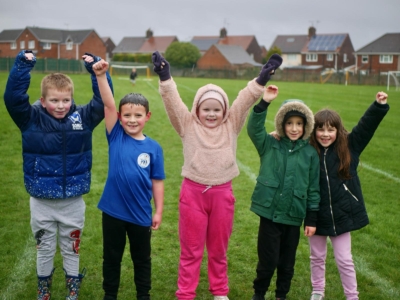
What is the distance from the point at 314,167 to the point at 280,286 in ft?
3.53

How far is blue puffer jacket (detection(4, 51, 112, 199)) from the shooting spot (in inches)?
145

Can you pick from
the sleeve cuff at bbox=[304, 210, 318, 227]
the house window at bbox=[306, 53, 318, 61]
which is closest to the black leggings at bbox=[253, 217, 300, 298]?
the sleeve cuff at bbox=[304, 210, 318, 227]

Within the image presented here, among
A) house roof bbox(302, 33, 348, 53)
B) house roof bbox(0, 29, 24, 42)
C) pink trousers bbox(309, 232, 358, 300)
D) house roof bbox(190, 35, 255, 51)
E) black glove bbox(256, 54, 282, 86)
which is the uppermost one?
house roof bbox(190, 35, 255, 51)

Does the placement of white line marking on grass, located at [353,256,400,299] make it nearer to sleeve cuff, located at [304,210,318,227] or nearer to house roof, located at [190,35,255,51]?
sleeve cuff, located at [304,210,318,227]

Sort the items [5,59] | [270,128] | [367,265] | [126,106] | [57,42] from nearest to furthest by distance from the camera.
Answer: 1. [126,106]
2. [367,265]
3. [270,128]
4. [5,59]
5. [57,42]

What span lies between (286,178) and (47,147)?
1.96 meters

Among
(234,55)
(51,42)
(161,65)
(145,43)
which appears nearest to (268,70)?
(161,65)

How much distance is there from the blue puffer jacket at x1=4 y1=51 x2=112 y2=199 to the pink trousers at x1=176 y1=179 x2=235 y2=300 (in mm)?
911

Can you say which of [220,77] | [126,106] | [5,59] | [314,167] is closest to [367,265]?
[314,167]

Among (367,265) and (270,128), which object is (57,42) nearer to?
(270,128)

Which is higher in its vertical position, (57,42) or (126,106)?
(57,42)

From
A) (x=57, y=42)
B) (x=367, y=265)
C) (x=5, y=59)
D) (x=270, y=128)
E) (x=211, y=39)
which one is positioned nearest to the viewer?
(x=367, y=265)

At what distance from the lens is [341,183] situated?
396 cm

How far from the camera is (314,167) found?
3.93 m
